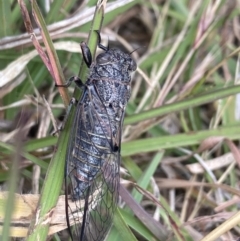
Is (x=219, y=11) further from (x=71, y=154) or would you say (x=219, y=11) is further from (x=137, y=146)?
(x=71, y=154)

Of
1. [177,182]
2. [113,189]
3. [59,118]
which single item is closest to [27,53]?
[59,118]

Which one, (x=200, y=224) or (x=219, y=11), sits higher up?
(x=219, y=11)

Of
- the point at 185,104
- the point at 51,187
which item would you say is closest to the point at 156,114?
the point at 185,104

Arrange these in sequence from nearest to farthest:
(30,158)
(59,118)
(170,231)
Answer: (30,158) → (170,231) → (59,118)

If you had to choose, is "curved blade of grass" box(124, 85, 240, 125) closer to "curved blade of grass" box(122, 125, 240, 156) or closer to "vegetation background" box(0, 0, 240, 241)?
"vegetation background" box(0, 0, 240, 241)

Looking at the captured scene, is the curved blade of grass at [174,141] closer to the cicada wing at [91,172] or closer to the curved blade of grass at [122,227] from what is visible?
the cicada wing at [91,172]

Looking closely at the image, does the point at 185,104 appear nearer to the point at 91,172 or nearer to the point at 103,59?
the point at 103,59
